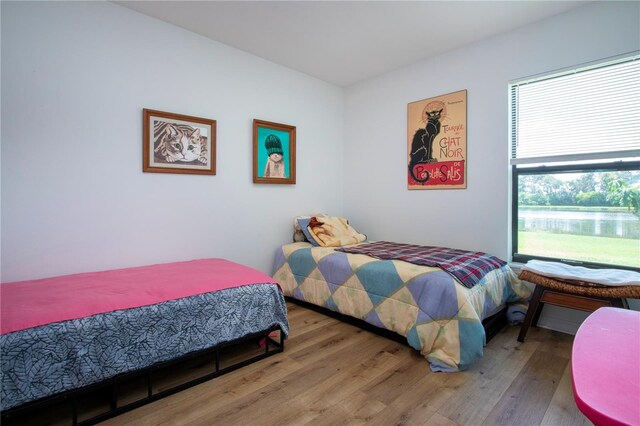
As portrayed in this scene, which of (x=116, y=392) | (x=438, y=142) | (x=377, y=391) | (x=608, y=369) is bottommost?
(x=377, y=391)

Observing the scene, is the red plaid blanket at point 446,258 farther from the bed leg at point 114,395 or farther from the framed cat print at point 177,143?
the bed leg at point 114,395

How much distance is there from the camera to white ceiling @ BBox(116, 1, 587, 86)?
2412 mm

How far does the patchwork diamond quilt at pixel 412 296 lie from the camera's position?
2.00 meters

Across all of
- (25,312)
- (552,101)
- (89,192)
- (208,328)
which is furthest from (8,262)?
(552,101)

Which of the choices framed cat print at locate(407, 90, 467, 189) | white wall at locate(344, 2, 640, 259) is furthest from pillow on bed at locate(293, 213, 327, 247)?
framed cat print at locate(407, 90, 467, 189)

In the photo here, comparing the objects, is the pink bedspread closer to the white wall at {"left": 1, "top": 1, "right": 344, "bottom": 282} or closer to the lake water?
the white wall at {"left": 1, "top": 1, "right": 344, "bottom": 282}

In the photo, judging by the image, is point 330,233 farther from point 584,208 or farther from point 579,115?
point 579,115

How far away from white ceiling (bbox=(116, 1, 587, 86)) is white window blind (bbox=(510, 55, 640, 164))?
0.55 metres

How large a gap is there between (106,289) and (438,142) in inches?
120

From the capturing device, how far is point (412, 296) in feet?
7.34

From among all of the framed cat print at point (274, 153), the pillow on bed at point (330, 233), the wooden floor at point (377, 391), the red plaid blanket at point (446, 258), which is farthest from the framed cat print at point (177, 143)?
the wooden floor at point (377, 391)

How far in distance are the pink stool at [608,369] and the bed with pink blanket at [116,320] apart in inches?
68.4

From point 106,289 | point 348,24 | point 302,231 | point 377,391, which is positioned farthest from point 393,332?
point 348,24

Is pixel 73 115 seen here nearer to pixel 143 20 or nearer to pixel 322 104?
pixel 143 20
